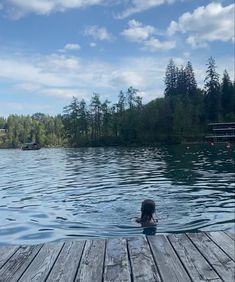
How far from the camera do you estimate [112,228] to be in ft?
34.7

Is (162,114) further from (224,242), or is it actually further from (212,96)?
(224,242)

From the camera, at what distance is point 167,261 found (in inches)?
176

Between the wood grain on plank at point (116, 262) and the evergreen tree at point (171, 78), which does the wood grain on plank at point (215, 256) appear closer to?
the wood grain on plank at point (116, 262)

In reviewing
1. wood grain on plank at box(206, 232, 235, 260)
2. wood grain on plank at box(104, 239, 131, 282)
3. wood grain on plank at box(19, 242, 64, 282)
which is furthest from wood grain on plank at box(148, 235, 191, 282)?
wood grain on plank at box(19, 242, 64, 282)

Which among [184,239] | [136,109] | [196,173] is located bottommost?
[196,173]

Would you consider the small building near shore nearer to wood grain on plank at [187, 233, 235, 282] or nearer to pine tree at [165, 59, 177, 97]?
pine tree at [165, 59, 177, 97]

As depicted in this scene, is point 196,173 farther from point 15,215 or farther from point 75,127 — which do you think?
point 75,127

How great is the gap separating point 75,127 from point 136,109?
63.1ft

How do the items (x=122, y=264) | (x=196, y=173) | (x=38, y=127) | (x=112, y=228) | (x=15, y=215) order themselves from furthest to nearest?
1. (x=38, y=127)
2. (x=196, y=173)
3. (x=15, y=215)
4. (x=112, y=228)
5. (x=122, y=264)

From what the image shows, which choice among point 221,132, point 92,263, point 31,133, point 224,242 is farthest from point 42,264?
point 31,133

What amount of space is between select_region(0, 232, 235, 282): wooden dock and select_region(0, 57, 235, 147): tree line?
84.1m

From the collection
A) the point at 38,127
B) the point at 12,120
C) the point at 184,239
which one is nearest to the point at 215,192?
the point at 184,239

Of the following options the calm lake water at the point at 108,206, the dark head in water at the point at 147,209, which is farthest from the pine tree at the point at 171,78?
the dark head in water at the point at 147,209

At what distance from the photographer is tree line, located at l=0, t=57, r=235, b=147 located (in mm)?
92438
